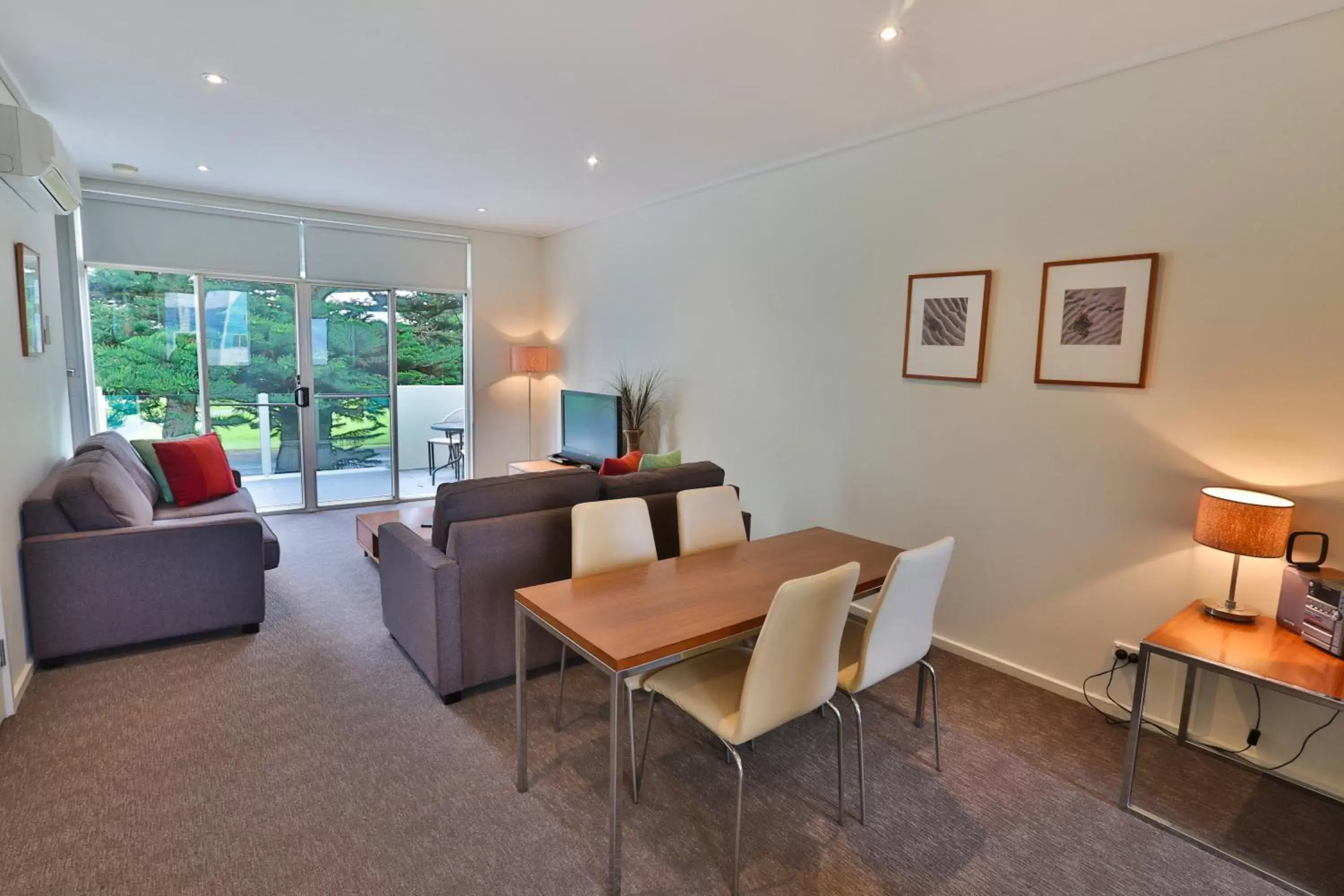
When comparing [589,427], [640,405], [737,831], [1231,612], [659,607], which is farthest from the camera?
[589,427]

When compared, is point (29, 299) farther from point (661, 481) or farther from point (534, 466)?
point (534, 466)

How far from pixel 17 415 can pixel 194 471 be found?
1.44 metres

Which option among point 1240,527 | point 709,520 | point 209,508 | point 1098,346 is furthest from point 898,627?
point 209,508

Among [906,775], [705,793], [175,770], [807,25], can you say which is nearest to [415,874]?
[705,793]

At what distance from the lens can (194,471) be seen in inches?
172

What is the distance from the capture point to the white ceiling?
232cm

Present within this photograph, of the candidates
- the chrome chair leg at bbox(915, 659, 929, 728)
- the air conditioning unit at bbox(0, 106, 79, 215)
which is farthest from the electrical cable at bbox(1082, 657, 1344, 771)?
the air conditioning unit at bbox(0, 106, 79, 215)

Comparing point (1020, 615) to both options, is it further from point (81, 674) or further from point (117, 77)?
point (117, 77)

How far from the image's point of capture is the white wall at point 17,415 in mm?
2730

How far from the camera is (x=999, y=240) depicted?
10.1 ft

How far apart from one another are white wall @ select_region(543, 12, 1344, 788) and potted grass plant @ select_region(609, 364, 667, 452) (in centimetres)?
103

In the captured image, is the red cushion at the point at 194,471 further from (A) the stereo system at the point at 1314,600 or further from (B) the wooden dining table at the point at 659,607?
(A) the stereo system at the point at 1314,600

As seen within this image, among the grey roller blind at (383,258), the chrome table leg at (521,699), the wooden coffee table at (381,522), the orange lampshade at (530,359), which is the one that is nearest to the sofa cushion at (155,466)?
the wooden coffee table at (381,522)

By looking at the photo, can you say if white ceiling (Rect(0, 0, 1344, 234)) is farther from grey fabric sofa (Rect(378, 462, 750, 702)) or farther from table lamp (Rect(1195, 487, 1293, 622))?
grey fabric sofa (Rect(378, 462, 750, 702))
